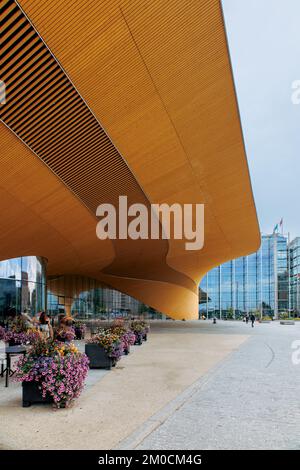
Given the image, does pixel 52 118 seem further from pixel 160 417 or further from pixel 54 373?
pixel 160 417

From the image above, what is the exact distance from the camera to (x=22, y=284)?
895 inches

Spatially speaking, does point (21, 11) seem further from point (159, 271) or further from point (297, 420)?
point (159, 271)

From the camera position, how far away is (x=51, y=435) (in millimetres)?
5402

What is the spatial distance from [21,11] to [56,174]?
6.37 m

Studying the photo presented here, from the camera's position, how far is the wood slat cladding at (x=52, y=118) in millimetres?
7896

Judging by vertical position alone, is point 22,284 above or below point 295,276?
above

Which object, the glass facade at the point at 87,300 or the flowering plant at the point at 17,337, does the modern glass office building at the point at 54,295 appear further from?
the flowering plant at the point at 17,337

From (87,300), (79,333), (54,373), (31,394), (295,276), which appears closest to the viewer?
(54,373)

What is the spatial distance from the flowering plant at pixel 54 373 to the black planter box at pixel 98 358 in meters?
3.95

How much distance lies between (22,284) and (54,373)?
16.7 m

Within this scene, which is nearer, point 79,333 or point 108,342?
point 108,342

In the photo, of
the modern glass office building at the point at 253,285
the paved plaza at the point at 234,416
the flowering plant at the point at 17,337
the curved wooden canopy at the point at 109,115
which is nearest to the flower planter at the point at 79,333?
the curved wooden canopy at the point at 109,115

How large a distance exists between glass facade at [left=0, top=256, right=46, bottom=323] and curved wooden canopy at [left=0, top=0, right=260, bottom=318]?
1561 millimetres

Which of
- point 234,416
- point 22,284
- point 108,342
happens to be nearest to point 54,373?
point 234,416
